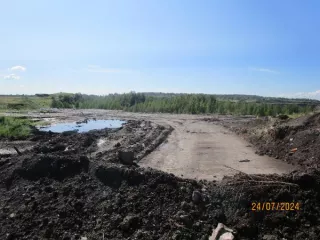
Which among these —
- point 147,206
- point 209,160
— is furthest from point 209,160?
point 147,206

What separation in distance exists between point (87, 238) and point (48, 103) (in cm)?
9162

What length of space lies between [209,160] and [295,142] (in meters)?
4.16

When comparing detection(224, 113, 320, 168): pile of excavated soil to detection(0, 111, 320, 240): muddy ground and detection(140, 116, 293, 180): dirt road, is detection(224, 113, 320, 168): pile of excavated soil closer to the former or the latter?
detection(140, 116, 293, 180): dirt road

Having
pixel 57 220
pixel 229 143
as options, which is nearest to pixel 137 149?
pixel 229 143

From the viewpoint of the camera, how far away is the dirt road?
12.2m

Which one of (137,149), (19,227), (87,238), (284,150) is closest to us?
(87,238)

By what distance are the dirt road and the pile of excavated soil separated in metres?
0.56

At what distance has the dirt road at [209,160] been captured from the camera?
480 inches

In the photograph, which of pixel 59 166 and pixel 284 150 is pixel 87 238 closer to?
pixel 59 166

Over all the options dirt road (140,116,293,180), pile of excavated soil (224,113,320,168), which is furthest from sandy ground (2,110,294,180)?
pile of excavated soil (224,113,320,168)

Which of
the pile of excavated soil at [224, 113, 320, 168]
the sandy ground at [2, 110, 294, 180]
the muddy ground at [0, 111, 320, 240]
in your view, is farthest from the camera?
the pile of excavated soil at [224, 113, 320, 168]

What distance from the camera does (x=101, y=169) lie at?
1014 centimetres

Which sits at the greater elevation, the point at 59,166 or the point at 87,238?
the point at 59,166

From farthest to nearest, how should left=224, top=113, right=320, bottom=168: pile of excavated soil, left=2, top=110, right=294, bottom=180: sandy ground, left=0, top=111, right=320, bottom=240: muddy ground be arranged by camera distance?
left=224, top=113, right=320, bottom=168: pile of excavated soil < left=2, top=110, right=294, bottom=180: sandy ground < left=0, top=111, right=320, bottom=240: muddy ground
